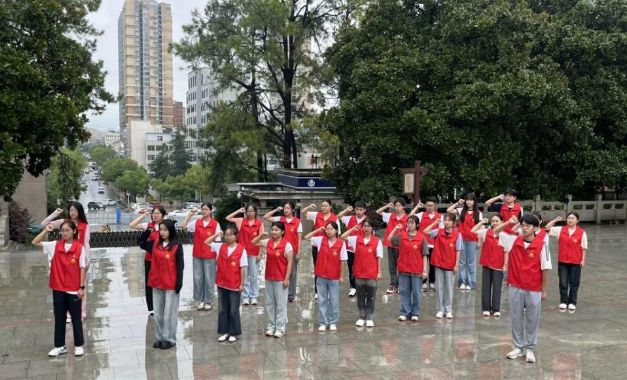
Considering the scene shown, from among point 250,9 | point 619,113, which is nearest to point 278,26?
point 250,9

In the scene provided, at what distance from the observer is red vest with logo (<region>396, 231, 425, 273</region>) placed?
25.8ft

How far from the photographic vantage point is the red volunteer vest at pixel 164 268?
6.68 m

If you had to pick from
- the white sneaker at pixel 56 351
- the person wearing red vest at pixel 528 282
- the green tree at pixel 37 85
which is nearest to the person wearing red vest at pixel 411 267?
the person wearing red vest at pixel 528 282

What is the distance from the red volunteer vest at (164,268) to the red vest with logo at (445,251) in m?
3.78

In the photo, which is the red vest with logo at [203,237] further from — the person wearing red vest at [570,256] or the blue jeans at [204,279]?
the person wearing red vest at [570,256]

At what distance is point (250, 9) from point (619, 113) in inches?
590

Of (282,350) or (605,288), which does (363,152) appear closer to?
(605,288)

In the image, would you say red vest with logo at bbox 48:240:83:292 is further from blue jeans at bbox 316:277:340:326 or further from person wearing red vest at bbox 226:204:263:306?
blue jeans at bbox 316:277:340:326

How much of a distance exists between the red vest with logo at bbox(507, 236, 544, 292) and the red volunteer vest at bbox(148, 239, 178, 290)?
4035 millimetres

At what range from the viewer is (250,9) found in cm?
2398

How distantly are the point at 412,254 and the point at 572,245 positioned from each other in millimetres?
2738

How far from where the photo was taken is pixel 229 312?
23.6 feet

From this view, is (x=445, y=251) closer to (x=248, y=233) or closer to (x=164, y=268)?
(x=248, y=233)

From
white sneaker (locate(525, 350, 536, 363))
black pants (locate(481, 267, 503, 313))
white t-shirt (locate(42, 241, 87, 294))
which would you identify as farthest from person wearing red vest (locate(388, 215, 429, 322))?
white t-shirt (locate(42, 241, 87, 294))
